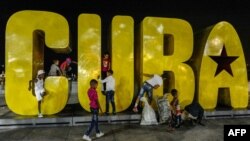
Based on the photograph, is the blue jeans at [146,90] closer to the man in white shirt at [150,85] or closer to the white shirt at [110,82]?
the man in white shirt at [150,85]

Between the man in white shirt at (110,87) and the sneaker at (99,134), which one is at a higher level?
the man in white shirt at (110,87)

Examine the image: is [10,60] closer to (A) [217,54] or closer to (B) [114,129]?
(B) [114,129]

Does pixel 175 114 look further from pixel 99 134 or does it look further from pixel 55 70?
pixel 55 70

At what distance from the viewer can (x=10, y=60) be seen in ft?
29.3

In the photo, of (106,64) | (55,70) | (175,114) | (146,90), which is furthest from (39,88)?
(175,114)

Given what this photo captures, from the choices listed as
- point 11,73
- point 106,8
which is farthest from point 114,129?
point 106,8

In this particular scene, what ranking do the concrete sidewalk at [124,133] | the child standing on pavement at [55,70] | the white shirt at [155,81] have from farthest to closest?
1. the child standing on pavement at [55,70]
2. the white shirt at [155,81]
3. the concrete sidewalk at [124,133]

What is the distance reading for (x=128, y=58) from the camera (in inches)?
382

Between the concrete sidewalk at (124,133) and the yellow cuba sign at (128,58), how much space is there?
103cm

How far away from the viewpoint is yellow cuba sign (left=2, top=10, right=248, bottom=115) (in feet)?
29.6

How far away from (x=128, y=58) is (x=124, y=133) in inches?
112

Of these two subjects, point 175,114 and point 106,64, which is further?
point 106,64

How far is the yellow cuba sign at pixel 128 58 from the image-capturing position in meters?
9.01

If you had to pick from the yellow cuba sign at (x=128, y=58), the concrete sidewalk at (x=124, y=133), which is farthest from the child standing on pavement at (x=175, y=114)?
the yellow cuba sign at (x=128, y=58)
